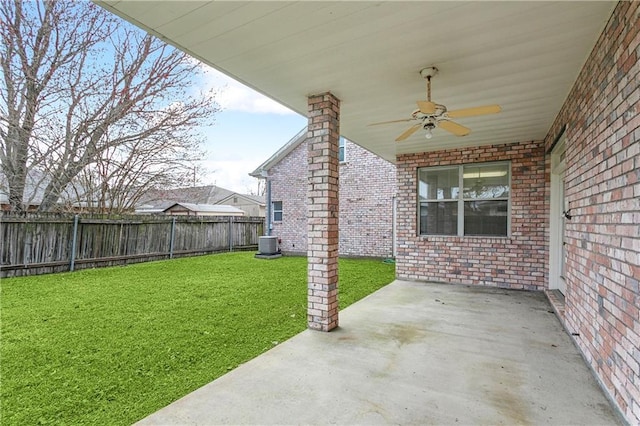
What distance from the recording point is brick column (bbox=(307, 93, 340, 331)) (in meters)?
3.49

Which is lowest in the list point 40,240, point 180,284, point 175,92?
point 180,284

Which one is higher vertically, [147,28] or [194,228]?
[147,28]

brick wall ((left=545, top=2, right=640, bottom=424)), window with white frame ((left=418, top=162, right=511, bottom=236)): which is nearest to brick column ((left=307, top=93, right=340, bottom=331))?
brick wall ((left=545, top=2, right=640, bottom=424))

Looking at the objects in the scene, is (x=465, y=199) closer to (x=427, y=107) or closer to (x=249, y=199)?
(x=427, y=107)

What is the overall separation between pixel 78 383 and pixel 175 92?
875 cm

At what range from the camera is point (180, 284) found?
19.7 feet

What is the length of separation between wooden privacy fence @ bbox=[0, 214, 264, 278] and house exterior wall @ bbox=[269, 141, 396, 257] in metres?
2.72

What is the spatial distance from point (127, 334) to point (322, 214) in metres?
2.46

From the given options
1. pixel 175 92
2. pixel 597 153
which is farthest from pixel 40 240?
pixel 597 153

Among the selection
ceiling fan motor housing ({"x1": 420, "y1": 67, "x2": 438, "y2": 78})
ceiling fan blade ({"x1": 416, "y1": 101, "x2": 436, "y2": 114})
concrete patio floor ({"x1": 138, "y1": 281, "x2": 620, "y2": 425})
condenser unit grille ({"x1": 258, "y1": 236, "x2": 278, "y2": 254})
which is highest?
ceiling fan motor housing ({"x1": 420, "y1": 67, "x2": 438, "y2": 78})

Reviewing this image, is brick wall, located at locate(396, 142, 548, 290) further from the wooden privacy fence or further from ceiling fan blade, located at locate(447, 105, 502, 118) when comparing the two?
the wooden privacy fence

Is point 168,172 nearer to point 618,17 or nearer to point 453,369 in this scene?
point 453,369

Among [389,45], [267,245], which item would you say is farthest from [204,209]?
[389,45]

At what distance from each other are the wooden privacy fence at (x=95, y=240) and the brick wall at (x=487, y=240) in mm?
7025
